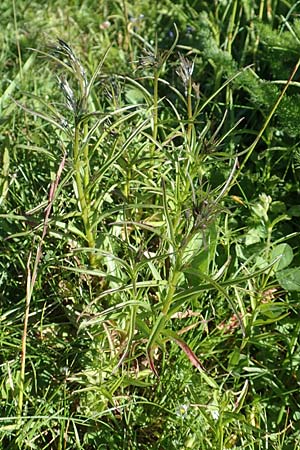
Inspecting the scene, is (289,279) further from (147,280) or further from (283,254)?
(147,280)

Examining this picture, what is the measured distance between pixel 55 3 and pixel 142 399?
184 centimetres

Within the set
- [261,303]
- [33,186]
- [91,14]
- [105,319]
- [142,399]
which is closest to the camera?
[105,319]

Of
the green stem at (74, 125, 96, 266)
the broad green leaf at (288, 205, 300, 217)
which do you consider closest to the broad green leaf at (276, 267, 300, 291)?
the broad green leaf at (288, 205, 300, 217)

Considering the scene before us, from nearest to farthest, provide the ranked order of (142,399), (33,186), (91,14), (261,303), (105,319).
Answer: (105,319) → (142,399) → (261,303) → (33,186) → (91,14)

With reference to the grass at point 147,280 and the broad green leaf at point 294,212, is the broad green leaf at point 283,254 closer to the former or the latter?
the grass at point 147,280

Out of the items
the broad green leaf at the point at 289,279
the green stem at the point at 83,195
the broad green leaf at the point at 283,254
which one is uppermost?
the green stem at the point at 83,195

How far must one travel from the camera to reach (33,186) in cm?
217

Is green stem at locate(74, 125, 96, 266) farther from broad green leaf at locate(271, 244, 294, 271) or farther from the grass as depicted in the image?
broad green leaf at locate(271, 244, 294, 271)

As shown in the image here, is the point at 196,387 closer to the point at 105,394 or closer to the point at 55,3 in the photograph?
the point at 105,394

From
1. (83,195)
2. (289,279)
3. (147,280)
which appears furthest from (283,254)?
(83,195)

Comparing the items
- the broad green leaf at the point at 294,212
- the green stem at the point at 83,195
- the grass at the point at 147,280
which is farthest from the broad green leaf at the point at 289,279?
the green stem at the point at 83,195

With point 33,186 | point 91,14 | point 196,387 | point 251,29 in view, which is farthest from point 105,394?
point 91,14

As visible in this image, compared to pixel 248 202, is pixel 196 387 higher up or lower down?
lower down

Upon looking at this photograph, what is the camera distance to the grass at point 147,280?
1.69 meters
